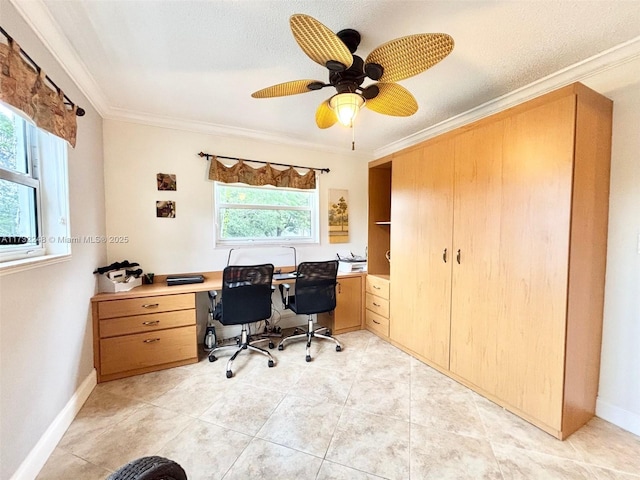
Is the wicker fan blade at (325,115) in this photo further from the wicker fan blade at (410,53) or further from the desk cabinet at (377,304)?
the desk cabinet at (377,304)

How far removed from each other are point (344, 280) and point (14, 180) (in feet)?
9.17

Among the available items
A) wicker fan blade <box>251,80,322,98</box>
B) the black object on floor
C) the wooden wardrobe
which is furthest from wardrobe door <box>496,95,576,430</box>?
the black object on floor

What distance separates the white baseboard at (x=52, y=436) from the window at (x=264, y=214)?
5.56ft

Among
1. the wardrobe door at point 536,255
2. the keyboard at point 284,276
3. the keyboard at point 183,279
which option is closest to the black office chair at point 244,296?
the keyboard at point 284,276

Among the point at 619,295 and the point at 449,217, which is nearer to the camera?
the point at 619,295

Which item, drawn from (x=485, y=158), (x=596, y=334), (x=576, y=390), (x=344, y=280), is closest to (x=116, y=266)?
(x=344, y=280)

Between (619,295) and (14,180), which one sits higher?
(14,180)

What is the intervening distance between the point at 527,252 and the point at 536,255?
0.05 m

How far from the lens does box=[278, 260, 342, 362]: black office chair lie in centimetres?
279

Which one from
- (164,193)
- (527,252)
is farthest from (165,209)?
(527,252)

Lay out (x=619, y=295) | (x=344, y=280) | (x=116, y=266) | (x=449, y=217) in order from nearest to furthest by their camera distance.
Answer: (x=619, y=295)
(x=449, y=217)
(x=116, y=266)
(x=344, y=280)

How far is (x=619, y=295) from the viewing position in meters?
1.79

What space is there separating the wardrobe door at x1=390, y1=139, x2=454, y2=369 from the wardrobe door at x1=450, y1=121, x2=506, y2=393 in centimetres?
9

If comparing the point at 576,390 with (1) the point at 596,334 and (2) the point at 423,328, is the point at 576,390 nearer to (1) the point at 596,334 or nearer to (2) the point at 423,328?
(1) the point at 596,334
